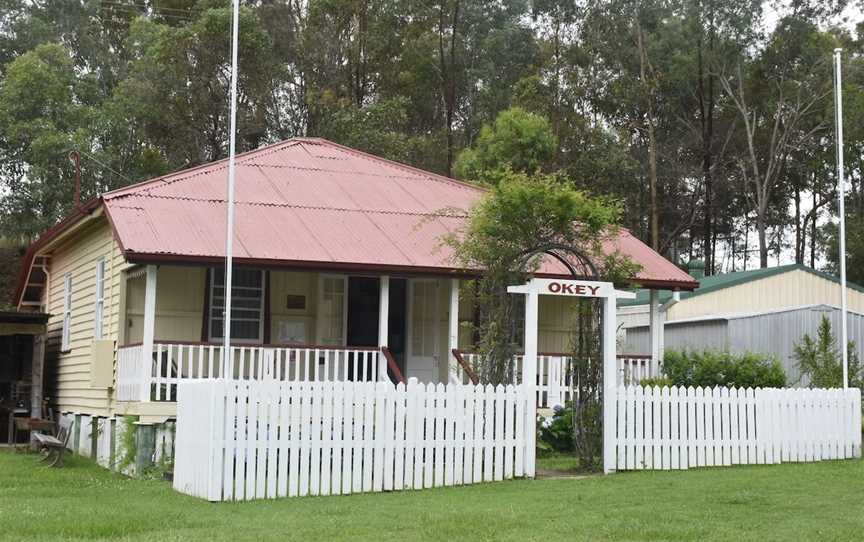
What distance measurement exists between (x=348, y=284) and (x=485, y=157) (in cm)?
1535

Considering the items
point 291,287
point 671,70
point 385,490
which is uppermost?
point 671,70

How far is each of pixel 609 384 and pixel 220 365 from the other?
259 inches

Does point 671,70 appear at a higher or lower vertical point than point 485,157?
higher

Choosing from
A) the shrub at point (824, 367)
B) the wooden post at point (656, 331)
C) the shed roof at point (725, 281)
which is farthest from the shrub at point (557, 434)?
the shed roof at point (725, 281)

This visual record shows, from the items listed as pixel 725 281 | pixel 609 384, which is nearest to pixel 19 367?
pixel 609 384

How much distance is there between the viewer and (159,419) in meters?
17.7

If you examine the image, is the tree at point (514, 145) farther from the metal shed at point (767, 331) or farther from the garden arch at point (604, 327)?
the garden arch at point (604, 327)

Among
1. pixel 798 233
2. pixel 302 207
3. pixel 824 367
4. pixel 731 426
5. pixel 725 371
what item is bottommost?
pixel 731 426

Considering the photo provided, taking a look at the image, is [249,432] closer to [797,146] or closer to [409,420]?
[409,420]

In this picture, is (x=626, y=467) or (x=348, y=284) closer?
(x=626, y=467)

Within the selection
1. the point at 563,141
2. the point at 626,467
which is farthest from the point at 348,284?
the point at 563,141

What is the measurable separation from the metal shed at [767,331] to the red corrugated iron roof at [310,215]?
15.2 ft

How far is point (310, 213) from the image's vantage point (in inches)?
804

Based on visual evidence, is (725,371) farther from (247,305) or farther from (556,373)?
(247,305)
